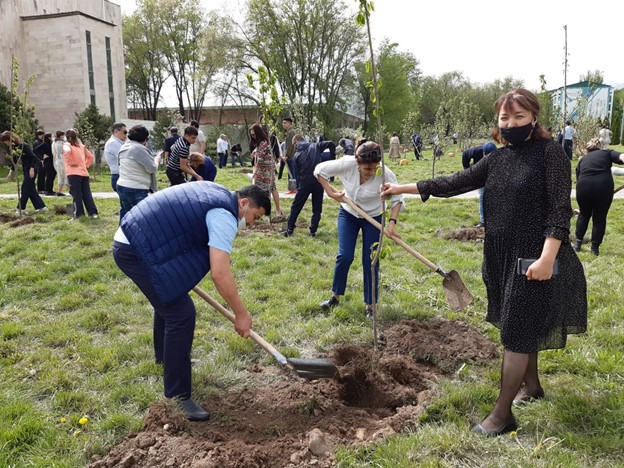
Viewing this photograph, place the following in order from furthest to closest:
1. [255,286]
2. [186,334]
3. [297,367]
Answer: [255,286] → [297,367] → [186,334]

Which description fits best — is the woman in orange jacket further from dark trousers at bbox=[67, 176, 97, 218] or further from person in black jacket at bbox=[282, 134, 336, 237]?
person in black jacket at bbox=[282, 134, 336, 237]

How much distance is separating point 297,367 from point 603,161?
→ 5876 millimetres

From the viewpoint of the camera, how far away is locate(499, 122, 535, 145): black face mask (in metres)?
2.72

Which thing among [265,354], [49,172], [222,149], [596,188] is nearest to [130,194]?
[265,354]

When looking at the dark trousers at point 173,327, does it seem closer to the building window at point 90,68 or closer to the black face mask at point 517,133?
the black face mask at point 517,133

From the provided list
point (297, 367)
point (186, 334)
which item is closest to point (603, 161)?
point (297, 367)

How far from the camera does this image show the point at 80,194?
9664mm

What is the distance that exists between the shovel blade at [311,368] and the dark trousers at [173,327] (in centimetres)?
70

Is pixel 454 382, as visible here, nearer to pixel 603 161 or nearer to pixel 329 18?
pixel 603 161

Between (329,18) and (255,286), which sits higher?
(329,18)

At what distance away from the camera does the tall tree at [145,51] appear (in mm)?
40903

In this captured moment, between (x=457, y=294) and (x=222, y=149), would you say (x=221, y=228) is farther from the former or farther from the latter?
(x=222, y=149)

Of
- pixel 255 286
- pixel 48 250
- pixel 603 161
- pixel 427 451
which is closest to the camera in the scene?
pixel 427 451

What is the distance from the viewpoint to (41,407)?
10.9ft
